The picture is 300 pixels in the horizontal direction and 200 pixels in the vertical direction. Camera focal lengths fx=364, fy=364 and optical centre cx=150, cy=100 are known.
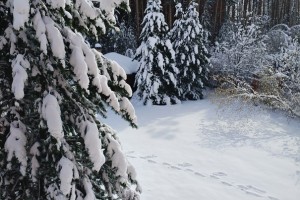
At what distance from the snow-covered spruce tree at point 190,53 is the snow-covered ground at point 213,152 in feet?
5.80

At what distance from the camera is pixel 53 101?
2674mm

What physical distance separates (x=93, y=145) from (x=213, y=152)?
28.7ft

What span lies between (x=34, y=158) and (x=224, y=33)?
22335mm

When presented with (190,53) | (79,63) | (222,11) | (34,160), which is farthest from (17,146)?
(222,11)

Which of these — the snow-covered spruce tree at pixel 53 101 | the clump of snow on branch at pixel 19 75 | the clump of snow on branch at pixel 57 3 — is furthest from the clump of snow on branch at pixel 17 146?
the clump of snow on branch at pixel 57 3

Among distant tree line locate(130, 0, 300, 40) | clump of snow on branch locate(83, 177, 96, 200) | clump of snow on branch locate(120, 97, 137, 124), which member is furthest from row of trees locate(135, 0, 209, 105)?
clump of snow on branch locate(83, 177, 96, 200)

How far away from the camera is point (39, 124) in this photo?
293cm

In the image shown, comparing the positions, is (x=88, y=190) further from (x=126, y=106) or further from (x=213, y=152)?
(x=213, y=152)

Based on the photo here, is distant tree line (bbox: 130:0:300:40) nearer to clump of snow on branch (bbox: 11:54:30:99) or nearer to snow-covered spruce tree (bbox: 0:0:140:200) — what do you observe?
snow-covered spruce tree (bbox: 0:0:140:200)

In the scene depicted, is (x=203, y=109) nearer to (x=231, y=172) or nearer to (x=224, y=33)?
(x=231, y=172)

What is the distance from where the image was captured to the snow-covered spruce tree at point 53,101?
2.64 m

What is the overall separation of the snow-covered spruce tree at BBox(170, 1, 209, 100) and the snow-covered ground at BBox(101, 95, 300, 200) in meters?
1.77

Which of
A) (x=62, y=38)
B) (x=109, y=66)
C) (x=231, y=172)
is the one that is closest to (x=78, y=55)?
(x=62, y=38)

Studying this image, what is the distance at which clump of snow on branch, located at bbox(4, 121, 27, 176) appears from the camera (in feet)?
9.20
